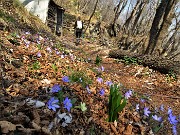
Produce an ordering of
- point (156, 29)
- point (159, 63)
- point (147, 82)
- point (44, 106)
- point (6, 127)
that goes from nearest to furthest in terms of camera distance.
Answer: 1. point (6, 127)
2. point (44, 106)
3. point (147, 82)
4. point (159, 63)
5. point (156, 29)

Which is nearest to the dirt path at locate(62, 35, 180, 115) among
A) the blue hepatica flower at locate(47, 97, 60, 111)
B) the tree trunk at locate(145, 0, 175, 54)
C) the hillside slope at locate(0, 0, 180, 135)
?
the hillside slope at locate(0, 0, 180, 135)

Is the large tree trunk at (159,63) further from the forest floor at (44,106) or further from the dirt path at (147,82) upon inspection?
the forest floor at (44,106)

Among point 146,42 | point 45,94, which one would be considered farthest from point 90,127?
point 146,42

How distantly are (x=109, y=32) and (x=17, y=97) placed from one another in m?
28.3

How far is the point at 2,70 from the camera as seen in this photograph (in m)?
3.19

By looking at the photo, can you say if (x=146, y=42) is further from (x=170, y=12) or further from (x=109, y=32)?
(x=109, y=32)

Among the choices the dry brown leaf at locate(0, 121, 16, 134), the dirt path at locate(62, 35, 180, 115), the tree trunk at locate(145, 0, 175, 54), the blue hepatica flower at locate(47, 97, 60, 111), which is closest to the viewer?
the dry brown leaf at locate(0, 121, 16, 134)

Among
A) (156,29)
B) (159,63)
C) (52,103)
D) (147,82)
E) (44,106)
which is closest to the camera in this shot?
(52,103)

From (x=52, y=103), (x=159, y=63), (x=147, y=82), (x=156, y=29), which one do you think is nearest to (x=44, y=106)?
(x=52, y=103)

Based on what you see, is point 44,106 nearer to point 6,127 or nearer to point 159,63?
point 6,127

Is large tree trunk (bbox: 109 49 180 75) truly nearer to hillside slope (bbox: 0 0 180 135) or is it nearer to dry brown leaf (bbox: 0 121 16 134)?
hillside slope (bbox: 0 0 180 135)

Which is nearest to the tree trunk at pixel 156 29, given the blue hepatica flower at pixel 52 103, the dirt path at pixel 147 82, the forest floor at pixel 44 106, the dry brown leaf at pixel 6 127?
the dirt path at pixel 147 82

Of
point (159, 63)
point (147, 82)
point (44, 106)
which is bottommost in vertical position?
point (147, 82)

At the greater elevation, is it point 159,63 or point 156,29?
point 156,29
